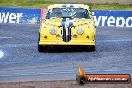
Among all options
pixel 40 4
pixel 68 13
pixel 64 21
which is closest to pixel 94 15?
pixel 68 13

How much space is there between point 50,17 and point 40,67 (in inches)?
155

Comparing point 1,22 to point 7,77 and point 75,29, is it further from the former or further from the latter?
point 7,77

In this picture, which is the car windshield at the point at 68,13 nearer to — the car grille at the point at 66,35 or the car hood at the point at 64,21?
the car hood at the point at 64,21

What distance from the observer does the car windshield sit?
16.9m

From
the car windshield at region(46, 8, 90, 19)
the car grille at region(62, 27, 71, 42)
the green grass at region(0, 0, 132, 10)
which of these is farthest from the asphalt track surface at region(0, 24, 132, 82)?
the green grass at region(0, 0, 132, 10)

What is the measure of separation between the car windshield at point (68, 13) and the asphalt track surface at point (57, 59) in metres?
1.24

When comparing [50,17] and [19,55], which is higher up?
[50,17]

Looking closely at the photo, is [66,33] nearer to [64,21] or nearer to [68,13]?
[64,21]

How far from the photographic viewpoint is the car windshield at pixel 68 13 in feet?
55.5

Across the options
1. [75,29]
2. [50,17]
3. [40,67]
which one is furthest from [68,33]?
[40,67]

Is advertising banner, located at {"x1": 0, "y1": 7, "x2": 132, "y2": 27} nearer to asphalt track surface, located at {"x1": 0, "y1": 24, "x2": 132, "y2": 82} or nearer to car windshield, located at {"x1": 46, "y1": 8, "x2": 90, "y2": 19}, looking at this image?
asphalt track surface, located at {"x1": 0, "y1": 24, "x2": 132, "y2": 82}

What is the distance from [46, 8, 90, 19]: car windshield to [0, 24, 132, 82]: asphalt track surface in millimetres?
1245

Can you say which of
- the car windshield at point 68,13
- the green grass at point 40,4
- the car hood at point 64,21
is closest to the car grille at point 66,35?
the car hood at point 64,21

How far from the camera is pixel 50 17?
1688 cm
